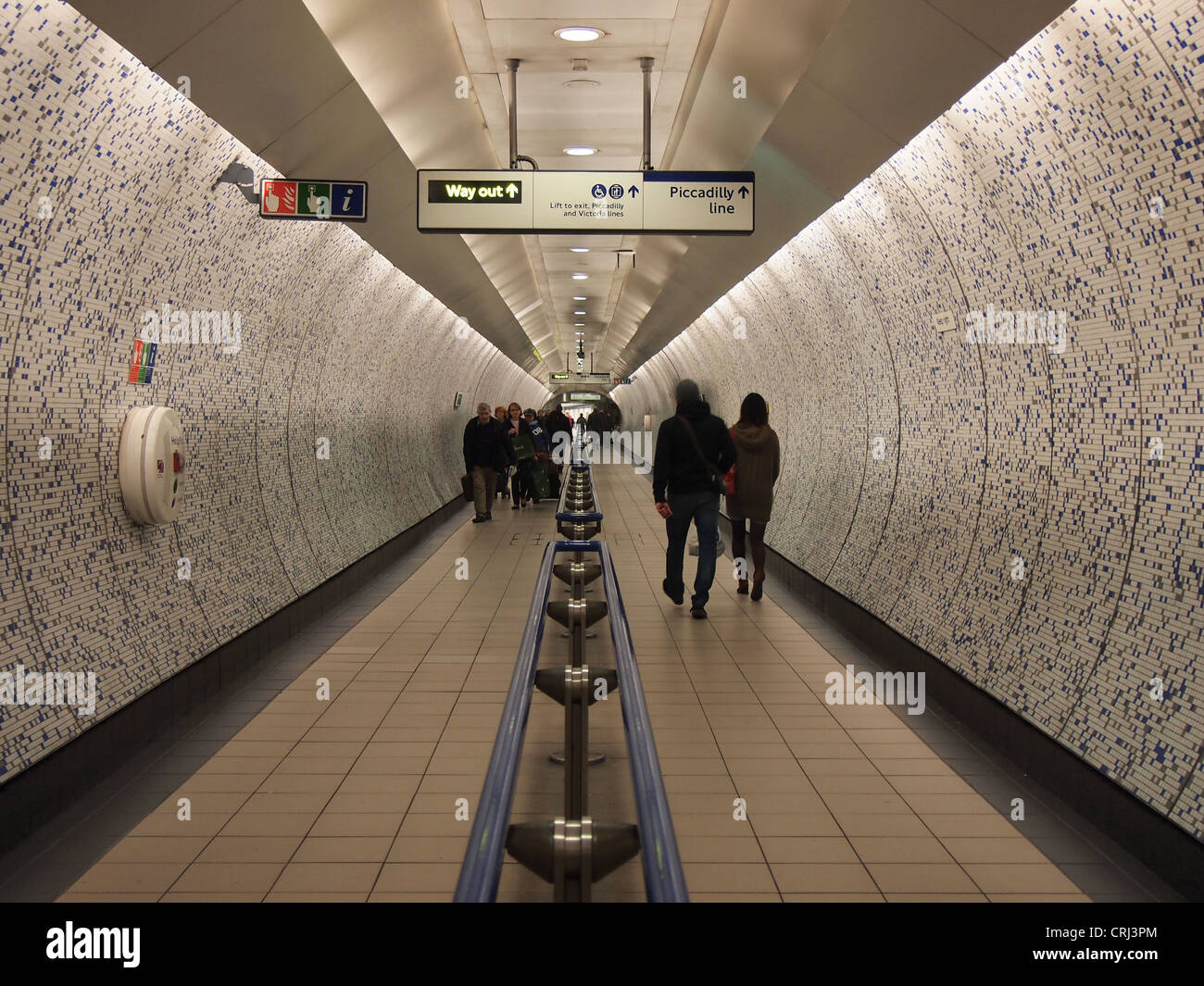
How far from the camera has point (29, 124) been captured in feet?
12.2

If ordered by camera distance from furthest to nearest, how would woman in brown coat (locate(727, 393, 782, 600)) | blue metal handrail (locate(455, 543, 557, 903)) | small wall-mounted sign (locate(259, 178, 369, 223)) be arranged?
woman in brown coat (locate(727, 393, 782, 600)) < small wall-mounted sign (locate(259, 178, 369, 223)) < blue metal handrail (locate(455, 543, 557, 903))

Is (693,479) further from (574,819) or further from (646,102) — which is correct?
(574,819)

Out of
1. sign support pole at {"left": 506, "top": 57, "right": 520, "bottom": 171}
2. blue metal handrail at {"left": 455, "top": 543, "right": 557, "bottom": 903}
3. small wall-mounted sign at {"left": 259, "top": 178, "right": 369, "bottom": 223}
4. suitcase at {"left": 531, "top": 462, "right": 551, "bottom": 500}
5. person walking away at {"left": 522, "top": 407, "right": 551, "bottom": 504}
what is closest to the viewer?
blue metal handrail at {"left": 455, "top": 543, "right": 557, "bottom": 903}

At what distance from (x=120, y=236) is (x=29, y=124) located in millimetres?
981

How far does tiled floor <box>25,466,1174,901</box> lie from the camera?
359 centimetres

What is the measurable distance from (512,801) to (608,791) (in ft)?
5.60

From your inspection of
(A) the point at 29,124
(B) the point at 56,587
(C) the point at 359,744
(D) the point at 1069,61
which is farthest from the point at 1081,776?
(A) the point at 29,124

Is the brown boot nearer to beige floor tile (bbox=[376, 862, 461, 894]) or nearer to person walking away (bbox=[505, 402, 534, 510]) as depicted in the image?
beige floor tile (bbox=[376, 862, 461, 894])

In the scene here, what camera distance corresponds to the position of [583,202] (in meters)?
7.12

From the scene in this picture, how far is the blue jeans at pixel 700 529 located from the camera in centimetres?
771

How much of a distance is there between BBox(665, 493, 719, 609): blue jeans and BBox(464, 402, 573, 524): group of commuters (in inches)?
242

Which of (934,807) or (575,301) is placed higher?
(575,301)

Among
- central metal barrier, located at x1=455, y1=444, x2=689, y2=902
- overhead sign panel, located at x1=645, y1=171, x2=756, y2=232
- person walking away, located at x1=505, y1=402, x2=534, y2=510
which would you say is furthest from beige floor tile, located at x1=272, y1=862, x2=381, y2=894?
person walking away, located at x1=505, y1=402, x2=534, y2=510
